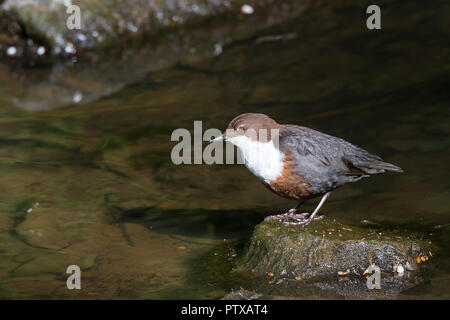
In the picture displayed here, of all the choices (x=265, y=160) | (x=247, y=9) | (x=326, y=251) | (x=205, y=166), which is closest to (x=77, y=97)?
(x=205, y=166)

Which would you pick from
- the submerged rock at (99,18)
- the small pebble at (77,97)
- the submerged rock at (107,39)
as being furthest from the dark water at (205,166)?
the submerged rock at (99,18)

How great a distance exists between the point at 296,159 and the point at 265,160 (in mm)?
204

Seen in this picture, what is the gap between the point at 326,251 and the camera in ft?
14.8

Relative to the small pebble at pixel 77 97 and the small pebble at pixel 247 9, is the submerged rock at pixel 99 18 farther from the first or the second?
the small pebble at pixel 77 97

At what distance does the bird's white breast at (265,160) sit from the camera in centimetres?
466

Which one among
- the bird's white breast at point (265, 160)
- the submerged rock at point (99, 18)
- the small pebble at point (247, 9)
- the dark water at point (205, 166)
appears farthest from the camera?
the small pebble at point (247, 9)

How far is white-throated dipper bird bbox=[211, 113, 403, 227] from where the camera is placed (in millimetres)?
4668

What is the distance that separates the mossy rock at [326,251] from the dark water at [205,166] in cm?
20

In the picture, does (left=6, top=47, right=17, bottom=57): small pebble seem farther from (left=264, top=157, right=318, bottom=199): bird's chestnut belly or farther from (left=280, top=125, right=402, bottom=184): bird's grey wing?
(left=264, top=157, right=318, bottom=199): bird's chestnut belly

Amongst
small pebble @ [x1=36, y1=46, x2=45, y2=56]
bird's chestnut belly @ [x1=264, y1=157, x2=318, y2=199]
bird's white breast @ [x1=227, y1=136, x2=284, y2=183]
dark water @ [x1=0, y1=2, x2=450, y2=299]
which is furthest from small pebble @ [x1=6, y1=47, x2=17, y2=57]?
bird's chestnut belly @ [x1=264, y1=157, x2=318, y2=199]

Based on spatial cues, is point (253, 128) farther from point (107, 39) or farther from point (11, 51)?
point (11, 51)


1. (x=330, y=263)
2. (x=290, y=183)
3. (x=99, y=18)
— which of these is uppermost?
(x=99, y=18)

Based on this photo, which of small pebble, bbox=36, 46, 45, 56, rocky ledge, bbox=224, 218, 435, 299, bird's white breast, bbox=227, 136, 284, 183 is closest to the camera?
rocky ledge, bbox=224, 218, 435, 299

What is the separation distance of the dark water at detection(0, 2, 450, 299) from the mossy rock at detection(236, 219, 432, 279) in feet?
0.66
